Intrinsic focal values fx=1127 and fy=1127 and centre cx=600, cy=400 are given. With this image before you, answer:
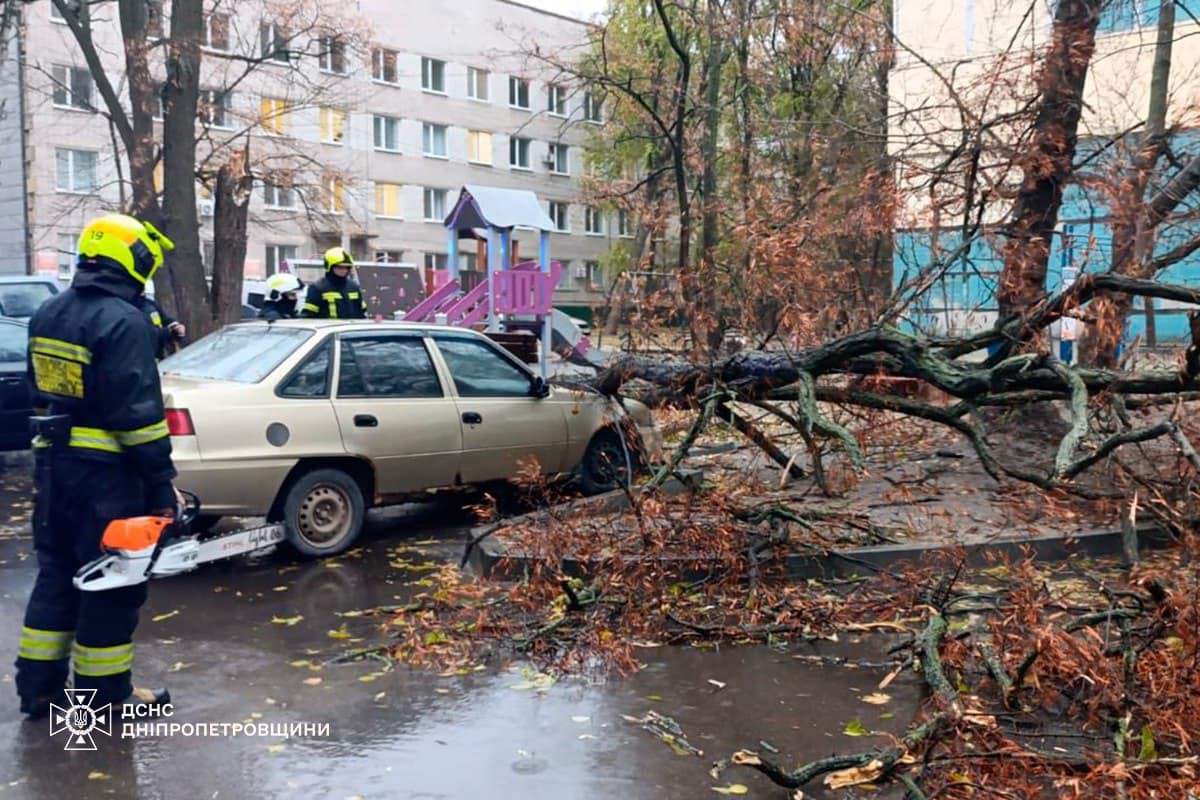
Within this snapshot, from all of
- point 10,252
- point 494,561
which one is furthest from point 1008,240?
point 10,252

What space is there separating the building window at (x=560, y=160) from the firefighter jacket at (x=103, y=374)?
44085mm

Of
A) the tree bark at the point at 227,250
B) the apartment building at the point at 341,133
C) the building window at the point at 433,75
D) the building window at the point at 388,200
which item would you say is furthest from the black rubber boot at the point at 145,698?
the building window at the point at 433,75

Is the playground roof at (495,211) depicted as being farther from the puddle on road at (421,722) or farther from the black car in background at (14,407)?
the puddle on road at (421,722)

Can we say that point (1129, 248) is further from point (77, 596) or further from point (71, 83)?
point (71, 83)

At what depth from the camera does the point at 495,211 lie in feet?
71.5

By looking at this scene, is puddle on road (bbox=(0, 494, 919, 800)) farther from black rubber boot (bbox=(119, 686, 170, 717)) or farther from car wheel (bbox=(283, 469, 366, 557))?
car wheel (bbox=(283, 469, 366, 557))

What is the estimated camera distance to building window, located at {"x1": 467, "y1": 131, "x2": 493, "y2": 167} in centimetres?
4466

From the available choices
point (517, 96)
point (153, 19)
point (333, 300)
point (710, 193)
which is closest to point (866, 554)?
point (333, 300)

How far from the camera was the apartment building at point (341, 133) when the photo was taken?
20.8 meters

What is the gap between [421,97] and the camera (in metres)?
42.5

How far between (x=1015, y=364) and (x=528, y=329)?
48.2ft

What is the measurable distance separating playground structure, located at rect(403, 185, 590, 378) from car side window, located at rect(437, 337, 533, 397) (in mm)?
7744

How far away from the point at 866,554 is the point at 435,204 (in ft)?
127

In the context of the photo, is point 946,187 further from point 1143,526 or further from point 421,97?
point 421,97
